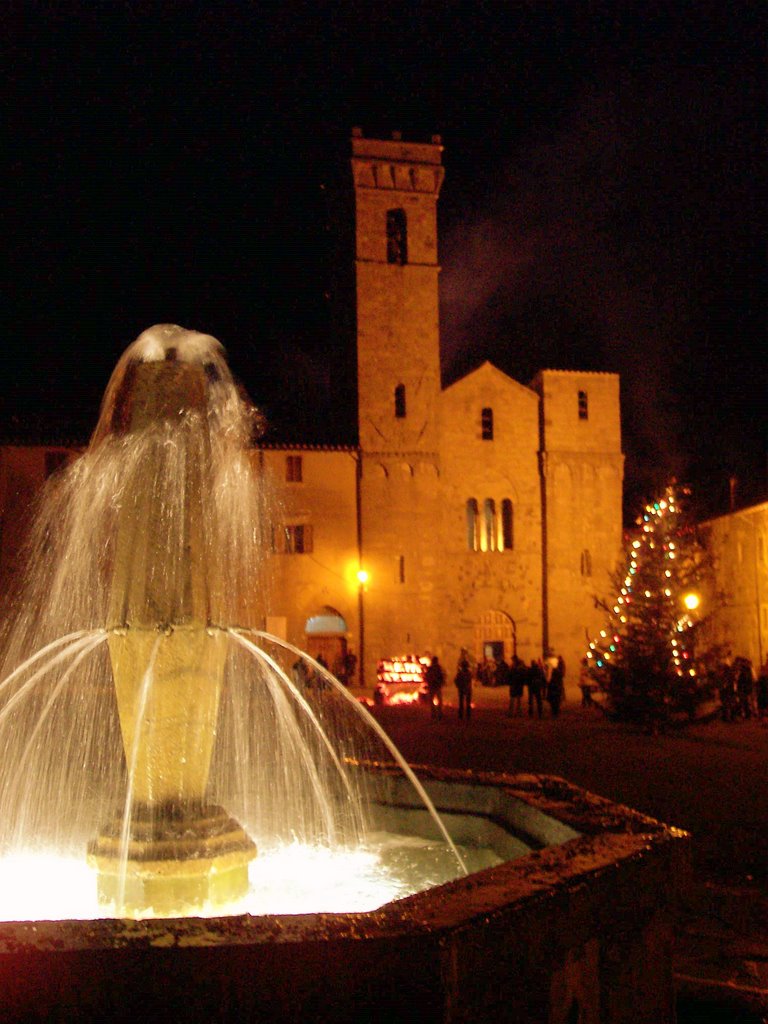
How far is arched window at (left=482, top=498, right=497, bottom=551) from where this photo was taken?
37594mm

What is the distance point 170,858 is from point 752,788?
9.11 metres

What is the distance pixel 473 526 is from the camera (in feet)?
124

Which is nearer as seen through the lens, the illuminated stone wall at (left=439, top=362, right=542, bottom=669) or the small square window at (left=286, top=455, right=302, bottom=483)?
the small square window at (left=286, top=455, right=302, bottom=483)

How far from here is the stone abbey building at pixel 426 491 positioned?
114ft

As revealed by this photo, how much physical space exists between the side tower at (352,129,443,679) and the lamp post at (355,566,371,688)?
0.48ft

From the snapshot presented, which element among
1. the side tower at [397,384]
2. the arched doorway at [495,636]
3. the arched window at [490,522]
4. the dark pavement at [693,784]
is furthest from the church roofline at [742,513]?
the dark pavement at [693,784]

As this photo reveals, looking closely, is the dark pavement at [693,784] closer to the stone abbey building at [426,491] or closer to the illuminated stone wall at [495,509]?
the stone abbey building at [426,491]

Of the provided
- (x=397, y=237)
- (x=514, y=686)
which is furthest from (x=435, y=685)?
(x=397, y=237)

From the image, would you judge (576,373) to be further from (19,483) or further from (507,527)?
(19,483)

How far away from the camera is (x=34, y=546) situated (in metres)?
32.1

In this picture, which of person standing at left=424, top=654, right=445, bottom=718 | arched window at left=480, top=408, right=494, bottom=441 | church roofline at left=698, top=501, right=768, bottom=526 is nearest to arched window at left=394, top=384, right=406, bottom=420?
arched window at left=480, top=408, right=494, bottom=441

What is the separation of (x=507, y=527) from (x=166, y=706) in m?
33.1

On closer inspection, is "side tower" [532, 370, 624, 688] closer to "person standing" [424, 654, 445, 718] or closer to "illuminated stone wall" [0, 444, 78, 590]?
"person standing" [424, 654, 445, 718]

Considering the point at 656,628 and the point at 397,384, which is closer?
the point at 656,628
